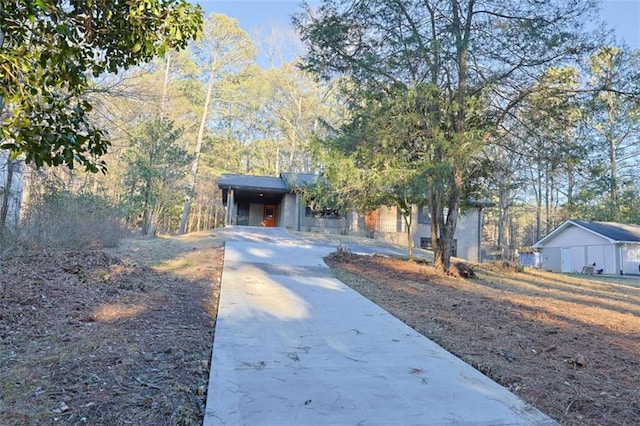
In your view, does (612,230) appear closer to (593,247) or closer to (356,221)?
(593,247)

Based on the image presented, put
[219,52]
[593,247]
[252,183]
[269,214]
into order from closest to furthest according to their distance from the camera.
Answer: [252,183], [593,247], [219,52], [269,214]

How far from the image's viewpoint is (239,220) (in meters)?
27.6

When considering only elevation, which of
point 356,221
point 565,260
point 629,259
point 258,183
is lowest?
point 565,260

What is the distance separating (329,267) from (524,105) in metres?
6.37

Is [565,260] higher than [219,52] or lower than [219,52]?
lower

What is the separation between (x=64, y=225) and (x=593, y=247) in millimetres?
26350

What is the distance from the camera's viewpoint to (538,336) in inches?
201

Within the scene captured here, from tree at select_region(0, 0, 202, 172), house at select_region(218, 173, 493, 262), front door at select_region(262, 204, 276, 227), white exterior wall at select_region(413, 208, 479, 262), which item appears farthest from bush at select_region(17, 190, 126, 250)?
white exterior wall at select_region(413, 208, 479, 262)

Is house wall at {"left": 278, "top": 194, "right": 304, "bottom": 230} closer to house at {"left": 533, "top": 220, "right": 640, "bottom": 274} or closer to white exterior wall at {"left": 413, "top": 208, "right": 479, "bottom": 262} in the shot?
white exterior wall at {"left": 413, "top": 208, "right": 479, "bottom": 262}

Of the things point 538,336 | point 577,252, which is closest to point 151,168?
point 538,336

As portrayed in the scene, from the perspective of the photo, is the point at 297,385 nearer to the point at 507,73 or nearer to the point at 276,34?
the point at 507,73

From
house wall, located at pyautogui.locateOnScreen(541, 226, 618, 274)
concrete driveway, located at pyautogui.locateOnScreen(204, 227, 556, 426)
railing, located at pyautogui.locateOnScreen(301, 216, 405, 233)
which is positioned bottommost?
concrete driveway, located at pyautogui.locateOnScreen(204, 227, 556, 426)

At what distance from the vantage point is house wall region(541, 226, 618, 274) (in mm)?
23281

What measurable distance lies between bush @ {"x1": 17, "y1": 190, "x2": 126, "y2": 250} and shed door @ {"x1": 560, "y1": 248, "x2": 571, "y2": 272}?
1015 inches
